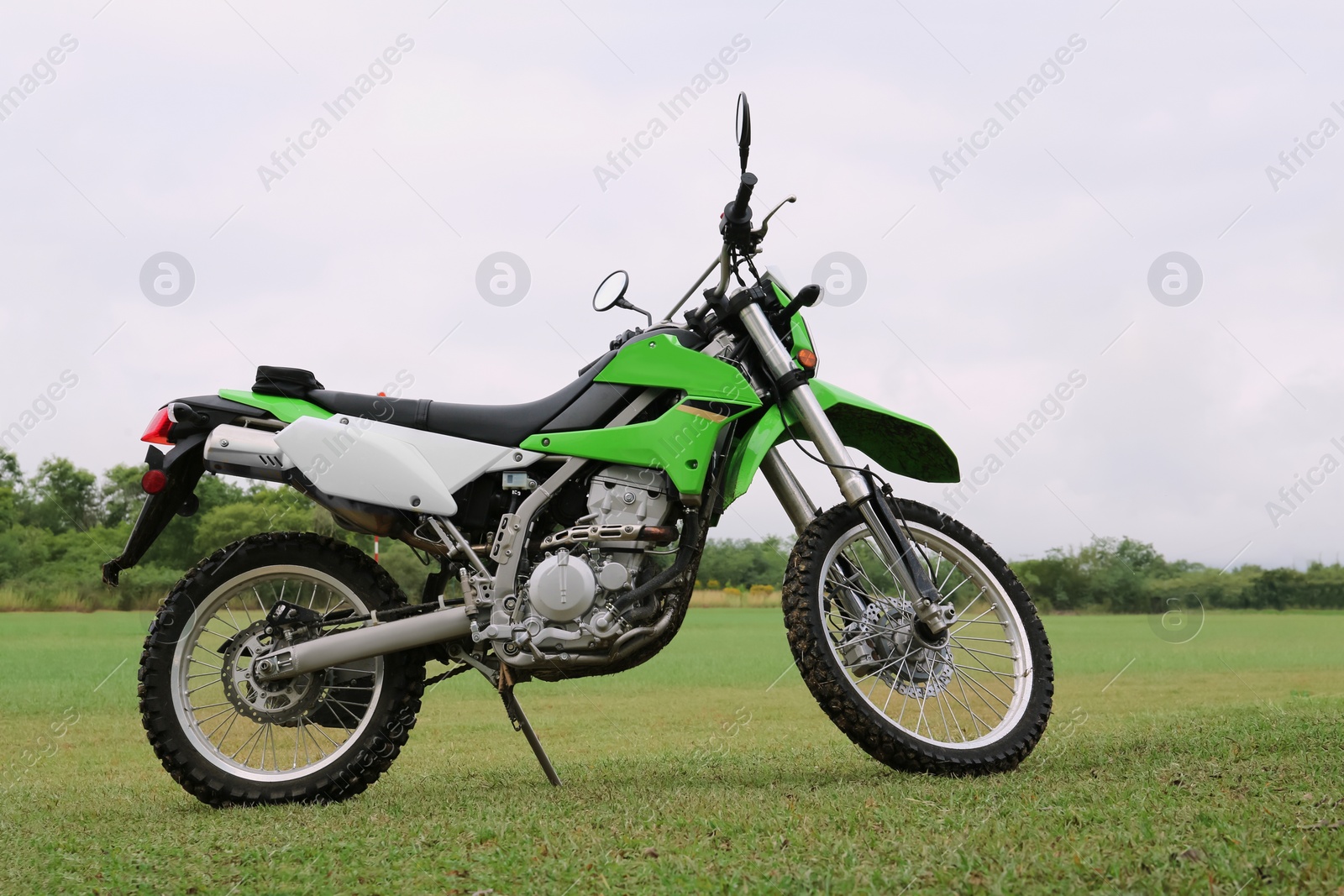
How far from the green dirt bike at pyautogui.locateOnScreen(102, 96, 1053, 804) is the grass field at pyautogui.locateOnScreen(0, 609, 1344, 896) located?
35 cm

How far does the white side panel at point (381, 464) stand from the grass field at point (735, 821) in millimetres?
1299

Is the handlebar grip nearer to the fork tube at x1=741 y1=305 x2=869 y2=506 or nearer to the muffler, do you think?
the fork tube at x1=741 y1=305 x2=869 y2=506

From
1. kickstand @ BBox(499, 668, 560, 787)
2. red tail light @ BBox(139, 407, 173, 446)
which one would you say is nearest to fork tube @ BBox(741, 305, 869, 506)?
kickstand @ BBox(499, 668, 560, 787)

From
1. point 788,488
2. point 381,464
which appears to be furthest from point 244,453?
point 788,488

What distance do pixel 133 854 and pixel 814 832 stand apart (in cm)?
230

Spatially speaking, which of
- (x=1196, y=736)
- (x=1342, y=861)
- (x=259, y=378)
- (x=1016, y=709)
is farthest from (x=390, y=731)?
(x=1196, y=736)

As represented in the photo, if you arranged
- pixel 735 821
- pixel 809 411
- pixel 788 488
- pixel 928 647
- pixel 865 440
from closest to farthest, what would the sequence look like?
1. pixel 735 821
2. pixel 928 647
3. pixel 809 411
4. pixel 788 488
5. pixel 865 440

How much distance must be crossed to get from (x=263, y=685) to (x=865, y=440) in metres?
3.01

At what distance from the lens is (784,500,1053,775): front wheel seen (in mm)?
4398

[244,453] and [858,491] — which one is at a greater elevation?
[244,453]

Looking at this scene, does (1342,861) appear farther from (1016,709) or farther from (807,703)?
(807,703)

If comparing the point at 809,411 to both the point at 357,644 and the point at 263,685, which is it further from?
the point at 263,685

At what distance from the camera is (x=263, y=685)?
4590 millimetres

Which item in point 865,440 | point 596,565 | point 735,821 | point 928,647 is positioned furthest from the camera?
point 865,440
